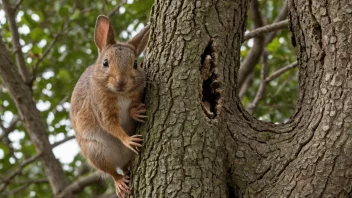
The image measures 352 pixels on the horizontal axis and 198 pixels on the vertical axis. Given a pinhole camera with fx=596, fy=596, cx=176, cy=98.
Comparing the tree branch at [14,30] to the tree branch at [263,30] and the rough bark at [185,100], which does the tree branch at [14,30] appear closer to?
the tree branch at [263,30]

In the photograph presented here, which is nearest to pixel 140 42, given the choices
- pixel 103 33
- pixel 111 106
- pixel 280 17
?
pixel 103 33

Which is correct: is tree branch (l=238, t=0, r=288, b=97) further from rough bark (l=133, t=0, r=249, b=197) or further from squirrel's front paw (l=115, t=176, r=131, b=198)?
squirrel's front paw (l=115, t=176, r=131, b=198)

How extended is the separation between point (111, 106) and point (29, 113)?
99.2 inches

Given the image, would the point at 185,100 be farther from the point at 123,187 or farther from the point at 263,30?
the point at 263,30

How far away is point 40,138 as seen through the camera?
680 cm

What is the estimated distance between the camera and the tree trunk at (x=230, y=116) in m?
3.80

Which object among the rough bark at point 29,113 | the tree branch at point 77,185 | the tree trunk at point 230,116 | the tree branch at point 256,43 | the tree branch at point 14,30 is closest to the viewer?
the tree trunk at point 230,116

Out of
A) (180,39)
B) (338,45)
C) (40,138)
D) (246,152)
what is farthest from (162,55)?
(40,138)

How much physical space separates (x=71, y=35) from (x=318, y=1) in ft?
15.6

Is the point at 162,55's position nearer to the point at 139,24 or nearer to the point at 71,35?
the point at 139,24

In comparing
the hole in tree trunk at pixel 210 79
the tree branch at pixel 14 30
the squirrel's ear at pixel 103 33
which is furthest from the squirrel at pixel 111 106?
the tree branch at pixel 14 30

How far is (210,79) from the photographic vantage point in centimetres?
420

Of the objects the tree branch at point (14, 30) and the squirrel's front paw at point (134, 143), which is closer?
the squirrel's front paw at point (134, 143)

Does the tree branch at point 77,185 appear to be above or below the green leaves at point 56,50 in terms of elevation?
below
